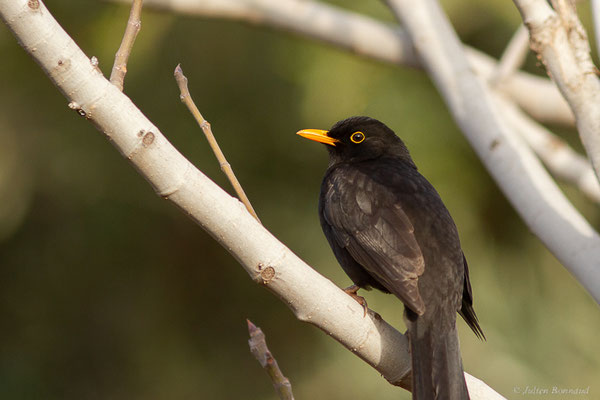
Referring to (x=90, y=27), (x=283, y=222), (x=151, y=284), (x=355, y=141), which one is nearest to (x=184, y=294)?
(x=151, y=284)

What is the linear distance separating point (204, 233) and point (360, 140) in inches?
186

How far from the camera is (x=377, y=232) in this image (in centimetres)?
322

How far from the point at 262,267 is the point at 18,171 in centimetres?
681

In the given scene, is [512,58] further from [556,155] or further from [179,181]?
[179,181]

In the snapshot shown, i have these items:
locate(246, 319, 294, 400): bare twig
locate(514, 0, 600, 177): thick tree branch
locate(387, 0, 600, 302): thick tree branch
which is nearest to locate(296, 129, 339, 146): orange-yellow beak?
locate(387, 0, 600, 302): thick tree branch

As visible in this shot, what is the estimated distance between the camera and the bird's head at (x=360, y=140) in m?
4.09

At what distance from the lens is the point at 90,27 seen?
7965 millimetres

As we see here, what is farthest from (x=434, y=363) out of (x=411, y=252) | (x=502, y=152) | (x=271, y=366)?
(x=502, y=152)

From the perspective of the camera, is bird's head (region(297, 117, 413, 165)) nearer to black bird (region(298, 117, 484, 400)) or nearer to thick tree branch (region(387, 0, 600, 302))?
black bird (region(298, 117, 484, 400))

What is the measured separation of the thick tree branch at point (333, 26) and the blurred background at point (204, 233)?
1043 mm

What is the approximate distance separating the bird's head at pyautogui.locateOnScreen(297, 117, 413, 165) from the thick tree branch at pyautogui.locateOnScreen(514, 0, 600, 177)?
992mm

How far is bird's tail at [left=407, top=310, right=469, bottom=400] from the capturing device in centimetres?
267

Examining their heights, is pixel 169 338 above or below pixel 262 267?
below

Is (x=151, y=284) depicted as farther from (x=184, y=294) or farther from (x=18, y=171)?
(x=18, y=171)
